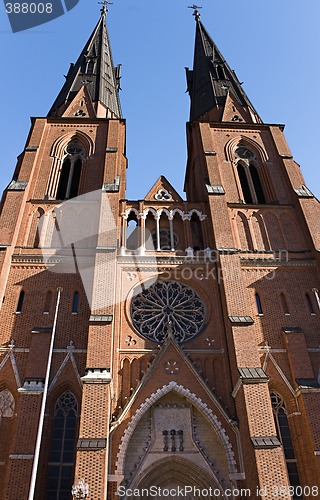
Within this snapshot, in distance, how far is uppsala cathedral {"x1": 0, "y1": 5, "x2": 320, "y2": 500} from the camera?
14.4 meters

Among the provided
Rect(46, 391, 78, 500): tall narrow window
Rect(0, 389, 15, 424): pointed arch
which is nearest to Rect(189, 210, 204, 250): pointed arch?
Rect(46, 391, 78, 500): tall narrow window

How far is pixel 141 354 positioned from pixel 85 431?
12.8 ft

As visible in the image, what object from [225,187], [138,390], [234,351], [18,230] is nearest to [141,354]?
[138,390]

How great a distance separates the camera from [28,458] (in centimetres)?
1380

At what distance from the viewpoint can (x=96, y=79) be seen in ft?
103

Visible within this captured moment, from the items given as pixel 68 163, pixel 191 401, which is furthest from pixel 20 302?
pixel 68 163

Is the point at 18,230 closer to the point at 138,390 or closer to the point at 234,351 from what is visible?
the point at 138,390

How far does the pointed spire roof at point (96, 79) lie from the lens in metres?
29.4

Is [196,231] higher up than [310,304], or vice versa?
[196,231]

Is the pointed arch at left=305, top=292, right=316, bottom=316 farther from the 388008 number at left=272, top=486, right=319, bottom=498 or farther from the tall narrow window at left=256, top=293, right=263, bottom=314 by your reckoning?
the 388008 number at left=272, top=486, right=319, bottom=498

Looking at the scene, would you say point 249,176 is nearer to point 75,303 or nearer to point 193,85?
point 75,303

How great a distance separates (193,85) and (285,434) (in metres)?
27.2

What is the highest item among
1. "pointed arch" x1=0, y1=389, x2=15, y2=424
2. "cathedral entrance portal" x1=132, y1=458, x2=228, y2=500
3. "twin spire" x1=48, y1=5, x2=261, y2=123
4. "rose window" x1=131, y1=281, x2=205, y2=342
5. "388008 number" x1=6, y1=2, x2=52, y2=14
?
"twin spire" x1=48, y1=5, x2=261, y2=123

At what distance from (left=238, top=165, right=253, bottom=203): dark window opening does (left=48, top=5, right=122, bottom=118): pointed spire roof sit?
9801 mm
